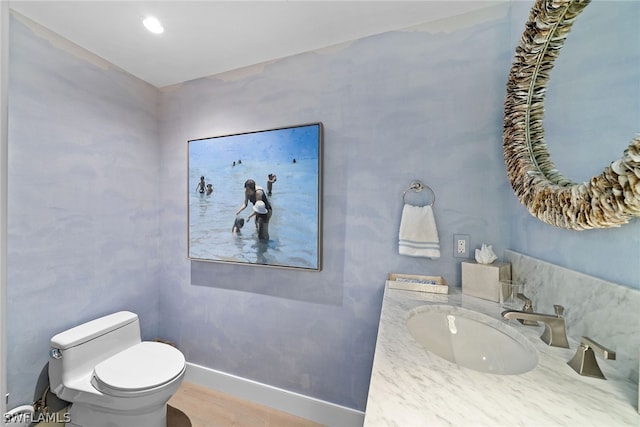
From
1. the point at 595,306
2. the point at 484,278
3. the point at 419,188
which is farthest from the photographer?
the point at 419,188

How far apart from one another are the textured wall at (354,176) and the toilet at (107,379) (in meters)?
0.48

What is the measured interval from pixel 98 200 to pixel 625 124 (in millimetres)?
2533

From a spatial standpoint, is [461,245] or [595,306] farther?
[461,245]

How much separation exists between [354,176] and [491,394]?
1.18 metres

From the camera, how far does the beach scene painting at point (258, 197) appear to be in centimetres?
159

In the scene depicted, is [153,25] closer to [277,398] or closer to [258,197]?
[258,197]

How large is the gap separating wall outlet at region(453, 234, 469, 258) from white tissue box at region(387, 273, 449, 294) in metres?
0.17

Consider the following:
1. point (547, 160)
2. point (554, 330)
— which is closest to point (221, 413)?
point (554, 330)

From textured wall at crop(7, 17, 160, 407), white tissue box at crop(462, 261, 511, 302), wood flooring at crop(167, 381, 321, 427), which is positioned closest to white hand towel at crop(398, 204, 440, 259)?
white tissue box at crop(462, 261, 511, 302)

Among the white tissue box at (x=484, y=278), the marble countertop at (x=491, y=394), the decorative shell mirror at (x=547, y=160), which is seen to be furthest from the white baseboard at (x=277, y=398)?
the decorative shell mirror at (x=547, y=160)

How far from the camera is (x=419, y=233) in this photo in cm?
138

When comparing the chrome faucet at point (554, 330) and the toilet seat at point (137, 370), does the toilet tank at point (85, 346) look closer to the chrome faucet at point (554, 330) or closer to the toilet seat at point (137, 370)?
the toilet seat at point (137, 370)

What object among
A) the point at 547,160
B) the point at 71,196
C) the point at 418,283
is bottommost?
the point at 418,283

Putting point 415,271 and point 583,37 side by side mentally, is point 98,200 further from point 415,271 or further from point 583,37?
point 583,37
